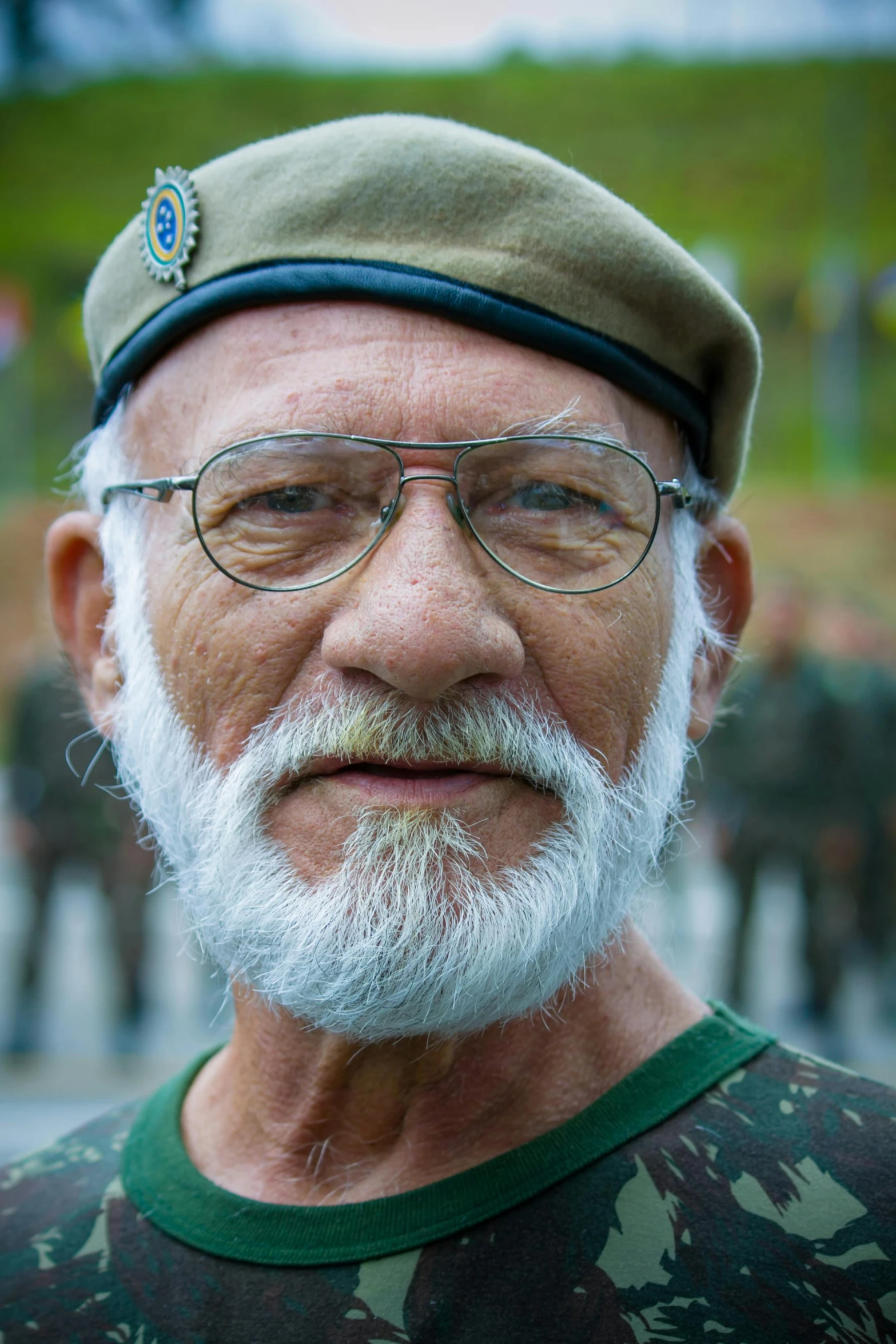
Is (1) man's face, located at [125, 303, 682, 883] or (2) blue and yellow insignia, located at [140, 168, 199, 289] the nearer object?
(1) man's face, located at [125, 303, 682, 883]

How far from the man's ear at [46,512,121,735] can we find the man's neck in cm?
54

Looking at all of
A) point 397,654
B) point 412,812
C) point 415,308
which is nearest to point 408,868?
point 412,812

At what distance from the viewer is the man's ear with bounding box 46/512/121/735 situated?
1784 mm

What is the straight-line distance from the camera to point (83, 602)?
1.84 metres

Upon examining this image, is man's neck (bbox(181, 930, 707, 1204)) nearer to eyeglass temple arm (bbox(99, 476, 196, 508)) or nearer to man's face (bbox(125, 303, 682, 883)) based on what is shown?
man's face (bbox(125, 303, 682, 883))

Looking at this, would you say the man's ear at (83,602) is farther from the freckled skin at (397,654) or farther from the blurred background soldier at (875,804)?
the blurred background soldier at (875,804)

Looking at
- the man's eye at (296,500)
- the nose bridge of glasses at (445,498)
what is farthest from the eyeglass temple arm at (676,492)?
the man's eye at (296,500)

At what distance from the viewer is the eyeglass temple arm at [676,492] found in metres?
1.55

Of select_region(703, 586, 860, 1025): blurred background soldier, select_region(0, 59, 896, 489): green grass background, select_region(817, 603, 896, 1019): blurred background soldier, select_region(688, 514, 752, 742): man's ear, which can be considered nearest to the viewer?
select_region(688, 514, 752, 742): man's ear

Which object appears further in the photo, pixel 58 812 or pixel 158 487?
pixel 58 812

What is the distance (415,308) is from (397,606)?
41 cm

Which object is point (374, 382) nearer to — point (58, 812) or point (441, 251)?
point (441, 251)

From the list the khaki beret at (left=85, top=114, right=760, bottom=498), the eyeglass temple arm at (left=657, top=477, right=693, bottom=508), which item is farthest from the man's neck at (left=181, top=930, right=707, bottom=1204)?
the khaki beret at (left=85, top=114, right=760, bottom=498)

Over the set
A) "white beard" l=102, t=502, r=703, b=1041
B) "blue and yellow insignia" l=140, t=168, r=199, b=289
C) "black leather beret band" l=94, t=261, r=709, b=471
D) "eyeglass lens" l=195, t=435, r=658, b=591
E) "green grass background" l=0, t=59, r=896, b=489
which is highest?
"green grass background" l=0, t=59, r=896, b=489
